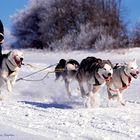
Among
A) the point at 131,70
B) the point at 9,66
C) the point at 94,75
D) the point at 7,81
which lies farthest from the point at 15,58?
the point at 131,70

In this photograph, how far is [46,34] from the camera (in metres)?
36.1

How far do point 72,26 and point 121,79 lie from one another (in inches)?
1053

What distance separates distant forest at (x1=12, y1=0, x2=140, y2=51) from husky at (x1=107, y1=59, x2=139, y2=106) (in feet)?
65.1

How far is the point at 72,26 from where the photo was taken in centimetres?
3506

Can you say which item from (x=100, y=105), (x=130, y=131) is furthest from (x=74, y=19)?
(x=130, y=131)

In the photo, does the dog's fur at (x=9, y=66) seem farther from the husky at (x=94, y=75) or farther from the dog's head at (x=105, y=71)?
the dog's head at (x=105, y=71)

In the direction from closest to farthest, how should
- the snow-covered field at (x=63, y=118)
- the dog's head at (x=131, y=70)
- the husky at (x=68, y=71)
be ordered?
the snow-covered field at (x=63, y=118)
the dog's head at (x=131, y=70)
the husky at (x=68, y=71)

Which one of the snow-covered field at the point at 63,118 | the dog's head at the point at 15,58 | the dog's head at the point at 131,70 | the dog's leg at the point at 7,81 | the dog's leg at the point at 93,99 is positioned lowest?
the snow-covered field at the point at 63,118

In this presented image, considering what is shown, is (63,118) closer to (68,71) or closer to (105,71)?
(105,71)

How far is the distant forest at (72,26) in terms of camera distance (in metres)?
30.9

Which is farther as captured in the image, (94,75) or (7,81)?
(7,81)

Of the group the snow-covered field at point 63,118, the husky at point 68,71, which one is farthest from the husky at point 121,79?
the husky at point 68,71

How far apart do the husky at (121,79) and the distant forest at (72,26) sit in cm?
1983

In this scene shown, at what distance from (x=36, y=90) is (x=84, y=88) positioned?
57.2 inches
